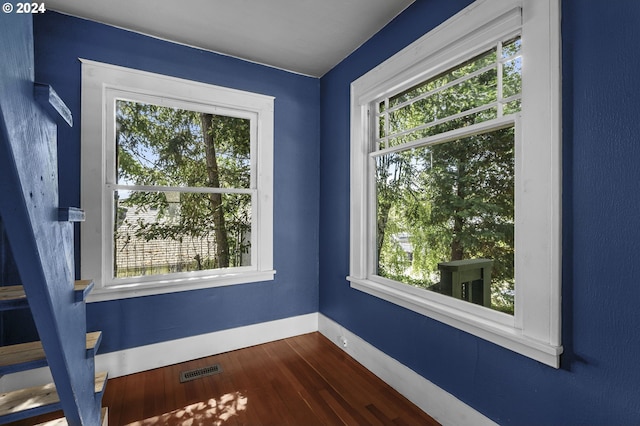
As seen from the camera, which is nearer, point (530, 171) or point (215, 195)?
point (530, 171)

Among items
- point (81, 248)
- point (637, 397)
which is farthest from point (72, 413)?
point (637, 397)

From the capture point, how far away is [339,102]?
285 centimetres

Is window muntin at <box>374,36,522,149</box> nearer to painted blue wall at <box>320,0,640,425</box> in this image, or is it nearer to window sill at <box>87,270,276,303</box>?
painted blue wall at <box>320,0,640,425</box>

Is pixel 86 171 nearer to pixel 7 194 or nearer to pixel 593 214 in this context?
pixel 7 194

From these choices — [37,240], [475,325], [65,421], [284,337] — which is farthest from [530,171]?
[65,421]

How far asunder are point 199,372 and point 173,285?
0.69 metres

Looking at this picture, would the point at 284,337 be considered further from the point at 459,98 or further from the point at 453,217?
the point at 459,98

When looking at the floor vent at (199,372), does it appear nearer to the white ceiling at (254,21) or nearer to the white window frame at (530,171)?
the white window frame at (530,171)

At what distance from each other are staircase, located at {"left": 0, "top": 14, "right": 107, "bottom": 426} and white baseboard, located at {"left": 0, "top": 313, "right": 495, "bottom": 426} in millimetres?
892

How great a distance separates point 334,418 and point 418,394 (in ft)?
1.81

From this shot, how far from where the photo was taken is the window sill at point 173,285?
2287 mm

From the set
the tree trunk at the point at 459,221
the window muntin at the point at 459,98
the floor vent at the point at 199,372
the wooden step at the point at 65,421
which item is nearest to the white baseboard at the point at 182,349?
the floor vent at the point at 199,372

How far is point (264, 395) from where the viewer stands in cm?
208

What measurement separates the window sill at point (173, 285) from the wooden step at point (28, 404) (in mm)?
875
